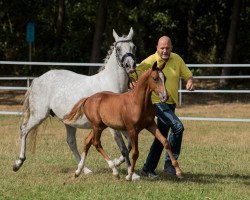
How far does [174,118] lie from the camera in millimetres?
9070

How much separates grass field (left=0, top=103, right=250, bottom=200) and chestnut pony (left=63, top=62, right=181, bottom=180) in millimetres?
380

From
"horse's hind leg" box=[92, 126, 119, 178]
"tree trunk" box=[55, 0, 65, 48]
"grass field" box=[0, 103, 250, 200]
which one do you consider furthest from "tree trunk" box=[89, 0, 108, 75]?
"horse's hind leg" box=[92, 126, 119, 178]

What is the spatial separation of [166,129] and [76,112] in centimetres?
127

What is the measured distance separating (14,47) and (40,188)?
75.2 ft

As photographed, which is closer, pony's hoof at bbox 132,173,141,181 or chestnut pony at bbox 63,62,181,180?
chestnut pony at bbox 63,62,181,180

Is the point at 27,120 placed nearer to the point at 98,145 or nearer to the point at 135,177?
the point at 98,145

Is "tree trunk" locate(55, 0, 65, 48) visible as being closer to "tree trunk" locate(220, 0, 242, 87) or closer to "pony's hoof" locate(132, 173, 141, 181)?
"tree trunk" locate(220, 0, 242, 87)

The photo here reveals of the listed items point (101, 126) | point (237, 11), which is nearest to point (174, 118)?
point (101, 126)

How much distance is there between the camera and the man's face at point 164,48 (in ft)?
30.0

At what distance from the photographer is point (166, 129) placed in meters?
9.52

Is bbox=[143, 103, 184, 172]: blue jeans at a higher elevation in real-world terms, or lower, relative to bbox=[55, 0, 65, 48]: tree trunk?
higher

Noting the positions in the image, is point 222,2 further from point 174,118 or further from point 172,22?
point 174,118

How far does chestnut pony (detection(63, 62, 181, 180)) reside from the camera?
8.56 metres

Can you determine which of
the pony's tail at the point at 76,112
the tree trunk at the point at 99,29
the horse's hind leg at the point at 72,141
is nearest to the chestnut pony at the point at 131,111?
the pony's tail at the point at 76,112
